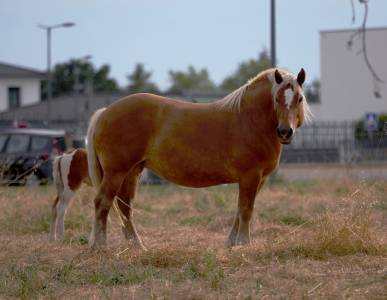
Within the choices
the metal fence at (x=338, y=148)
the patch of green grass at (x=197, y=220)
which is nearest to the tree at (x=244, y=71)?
the metal fence at (x=338, y=148)

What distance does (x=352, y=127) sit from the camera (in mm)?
24734

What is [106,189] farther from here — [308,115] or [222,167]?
[308,115]

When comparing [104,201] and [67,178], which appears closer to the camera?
[104,201]

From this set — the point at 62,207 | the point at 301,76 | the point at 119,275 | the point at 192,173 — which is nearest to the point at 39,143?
the point at 62,207

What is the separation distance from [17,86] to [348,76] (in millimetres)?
24868

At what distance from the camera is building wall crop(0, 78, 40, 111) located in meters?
52.3

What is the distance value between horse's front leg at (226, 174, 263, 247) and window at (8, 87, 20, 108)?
47.9 m

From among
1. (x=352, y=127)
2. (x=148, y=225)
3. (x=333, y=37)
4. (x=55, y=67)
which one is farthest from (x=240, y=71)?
(x=148, y=225)

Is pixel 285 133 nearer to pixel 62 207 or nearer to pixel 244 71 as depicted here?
pixel 62 207

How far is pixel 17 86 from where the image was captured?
2110 inches

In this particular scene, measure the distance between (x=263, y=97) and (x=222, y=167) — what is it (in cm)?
95

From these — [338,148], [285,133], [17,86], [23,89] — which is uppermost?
[17,86]

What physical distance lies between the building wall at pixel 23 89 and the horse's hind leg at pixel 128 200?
44628mm

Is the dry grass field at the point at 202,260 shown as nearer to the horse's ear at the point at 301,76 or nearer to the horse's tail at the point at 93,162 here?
the horse's tail at the point at 93,162
